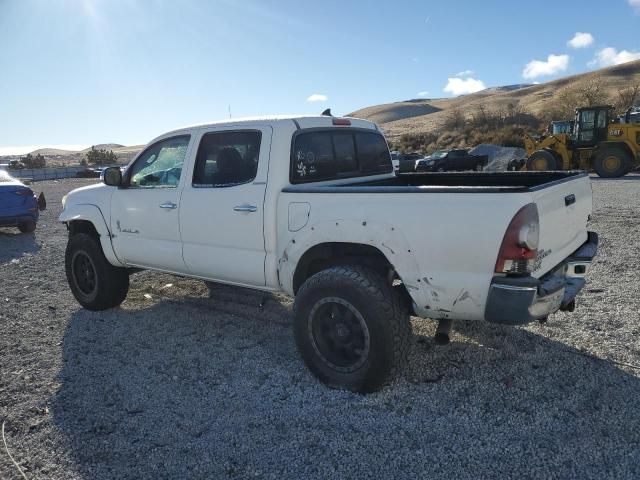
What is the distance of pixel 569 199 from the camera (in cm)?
366

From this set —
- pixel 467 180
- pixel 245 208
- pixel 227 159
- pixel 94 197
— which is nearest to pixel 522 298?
pixel 245 208

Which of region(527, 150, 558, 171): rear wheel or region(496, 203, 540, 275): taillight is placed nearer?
region(496, 203, 540, 275): taillight

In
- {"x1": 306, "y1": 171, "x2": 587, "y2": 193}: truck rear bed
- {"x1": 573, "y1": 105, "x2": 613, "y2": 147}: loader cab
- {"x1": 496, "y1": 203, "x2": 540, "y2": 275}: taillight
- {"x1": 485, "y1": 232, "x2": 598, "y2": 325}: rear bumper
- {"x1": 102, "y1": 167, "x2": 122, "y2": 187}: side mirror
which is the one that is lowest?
{"x1": 485, "y1": 232, "x2": 598, "y2": 325}: rear bumper

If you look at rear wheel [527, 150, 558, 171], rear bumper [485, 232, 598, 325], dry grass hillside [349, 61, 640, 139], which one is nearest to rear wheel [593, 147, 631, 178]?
rear wheel [527, 150, 558, 171]

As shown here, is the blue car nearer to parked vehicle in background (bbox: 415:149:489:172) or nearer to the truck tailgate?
the truck tailgate

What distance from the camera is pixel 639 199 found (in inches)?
520

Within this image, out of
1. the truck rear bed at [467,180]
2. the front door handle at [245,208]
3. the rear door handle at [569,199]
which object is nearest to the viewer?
the rear door handle at [569,199]

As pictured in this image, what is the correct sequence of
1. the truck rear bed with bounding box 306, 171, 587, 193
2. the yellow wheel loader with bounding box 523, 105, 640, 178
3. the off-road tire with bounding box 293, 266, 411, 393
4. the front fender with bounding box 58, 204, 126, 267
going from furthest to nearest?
1. the yellow wheel loader with bounding box 523, 105, 640, 178
2. the front fender with bounding box 58, 204, 126, 267
3. the truck rear bed with bounding box 306, 171, 587, 193
4. the off-road tire with bounding box 293, 266, 411, 393

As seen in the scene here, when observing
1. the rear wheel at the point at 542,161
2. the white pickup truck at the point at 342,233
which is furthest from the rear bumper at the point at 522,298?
the rear wheel at the point at 542,161

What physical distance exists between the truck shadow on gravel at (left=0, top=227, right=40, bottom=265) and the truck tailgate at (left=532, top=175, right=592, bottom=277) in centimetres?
849

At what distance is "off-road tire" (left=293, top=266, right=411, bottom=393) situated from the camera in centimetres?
345

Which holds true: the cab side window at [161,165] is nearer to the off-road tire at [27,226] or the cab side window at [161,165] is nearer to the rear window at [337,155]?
the rear window at [337,155]

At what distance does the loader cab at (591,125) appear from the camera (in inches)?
827

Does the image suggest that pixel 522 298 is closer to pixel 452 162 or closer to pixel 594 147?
pixel 594 147
